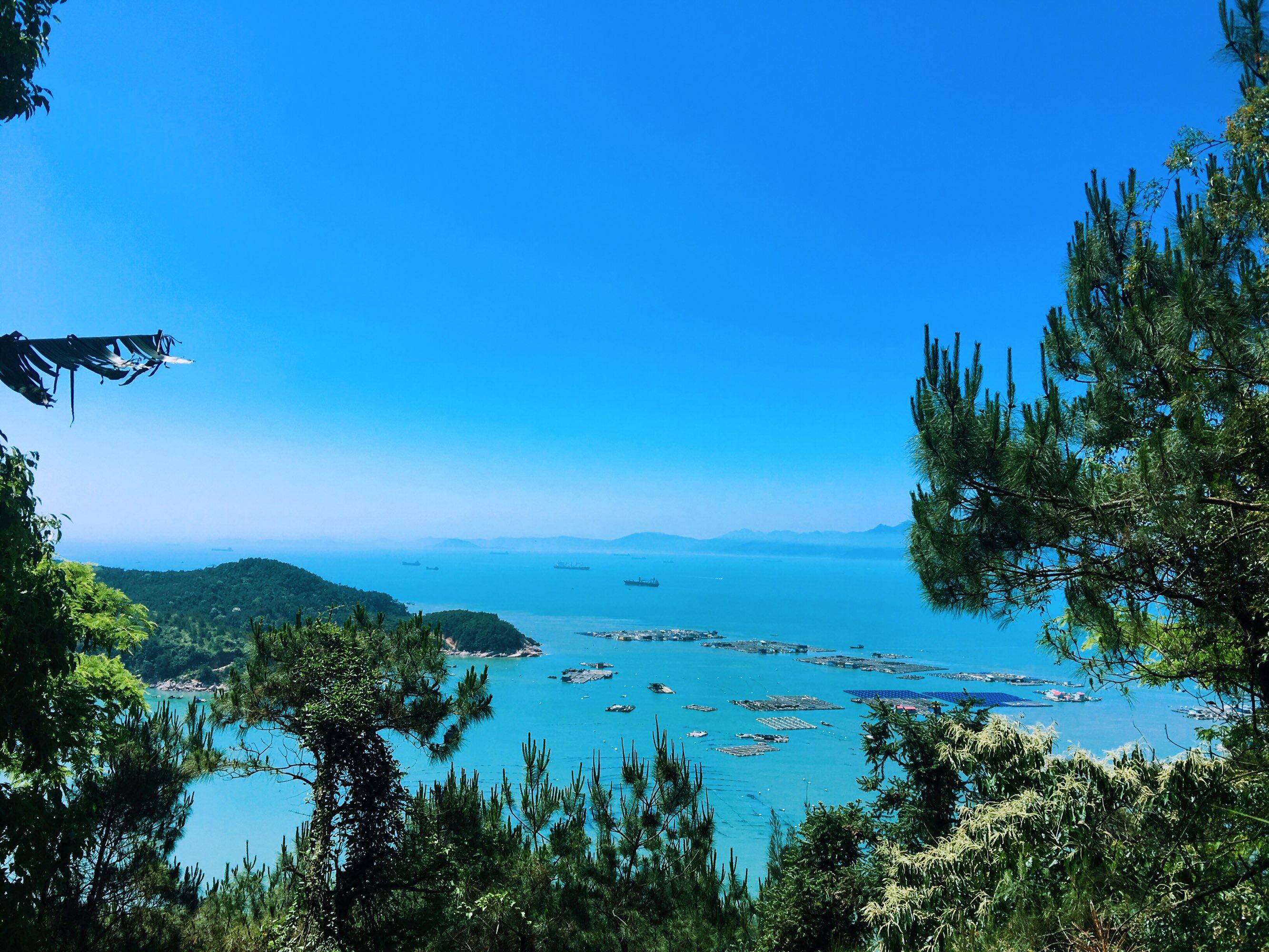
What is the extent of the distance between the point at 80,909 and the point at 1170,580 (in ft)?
32.7

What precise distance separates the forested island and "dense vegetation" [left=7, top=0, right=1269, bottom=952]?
1638cm

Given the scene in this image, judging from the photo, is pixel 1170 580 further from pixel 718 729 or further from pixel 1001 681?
pixel 1001 681

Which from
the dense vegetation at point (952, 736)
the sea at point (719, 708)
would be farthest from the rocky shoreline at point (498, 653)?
the dense vegetation at point (952, 736)

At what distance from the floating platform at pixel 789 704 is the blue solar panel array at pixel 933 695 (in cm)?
203

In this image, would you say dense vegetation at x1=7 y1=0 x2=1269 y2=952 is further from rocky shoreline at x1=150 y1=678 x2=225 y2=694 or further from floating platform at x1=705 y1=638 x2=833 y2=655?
floating platform at x1=705 y1=638 x2=833 y2=655

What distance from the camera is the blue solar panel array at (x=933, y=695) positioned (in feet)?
116

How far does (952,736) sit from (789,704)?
110 ft

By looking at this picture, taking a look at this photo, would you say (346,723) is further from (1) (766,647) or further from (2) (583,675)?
(1) (766,647)

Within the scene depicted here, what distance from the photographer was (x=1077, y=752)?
4230 mm

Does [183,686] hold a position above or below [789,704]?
above

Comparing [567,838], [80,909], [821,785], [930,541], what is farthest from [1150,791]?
[821,785]

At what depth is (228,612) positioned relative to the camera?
122 ft

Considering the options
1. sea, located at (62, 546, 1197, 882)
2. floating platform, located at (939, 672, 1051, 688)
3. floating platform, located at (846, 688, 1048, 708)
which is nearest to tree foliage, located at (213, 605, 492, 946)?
sea, located at (62, 546, 1197, 882)

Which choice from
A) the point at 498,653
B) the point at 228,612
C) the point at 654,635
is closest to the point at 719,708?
the point at 498,653
